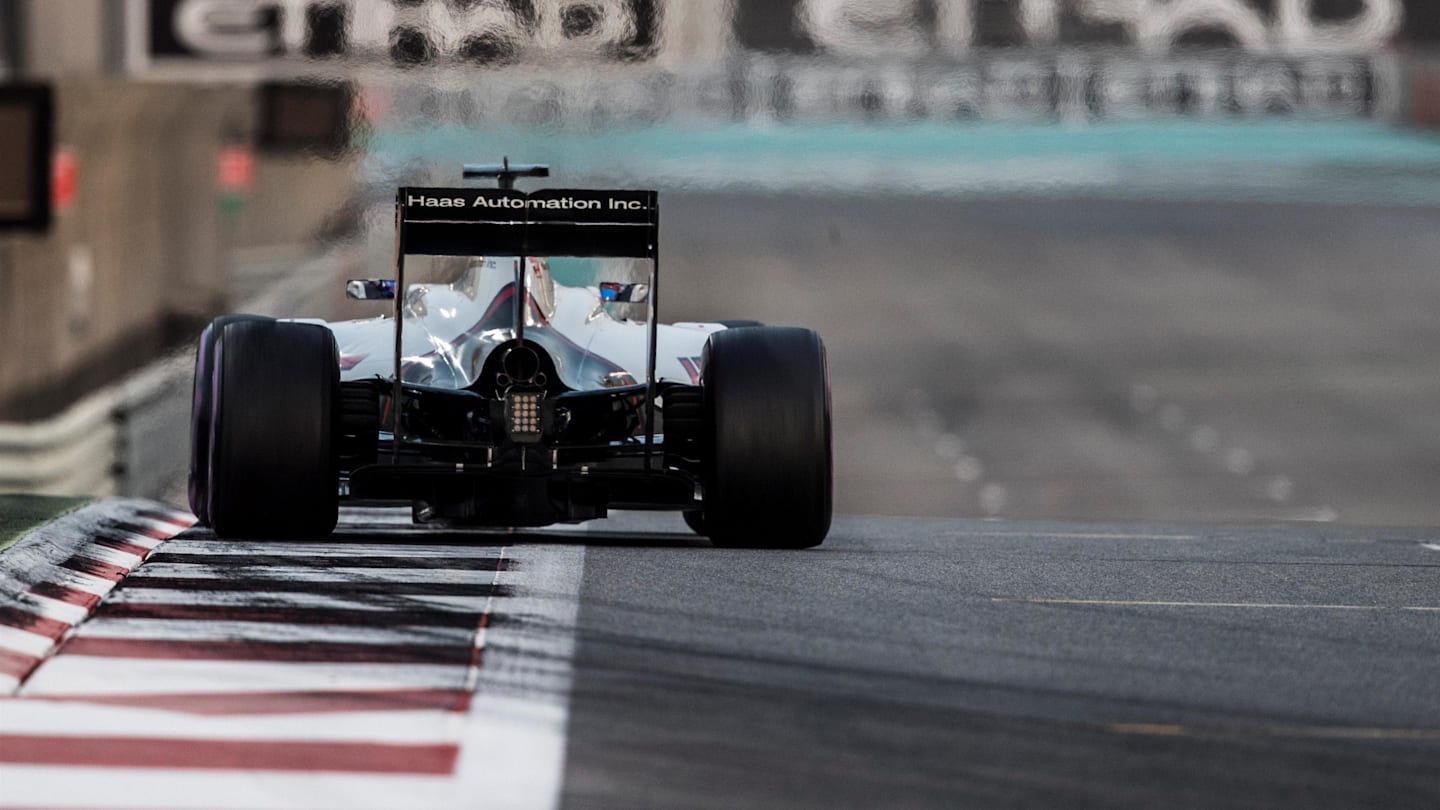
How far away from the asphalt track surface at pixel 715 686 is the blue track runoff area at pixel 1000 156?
12721 millimetres

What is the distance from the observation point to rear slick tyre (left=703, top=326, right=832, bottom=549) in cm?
1148

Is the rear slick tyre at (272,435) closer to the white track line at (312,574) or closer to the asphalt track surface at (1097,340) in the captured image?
the white track line at (312,574)

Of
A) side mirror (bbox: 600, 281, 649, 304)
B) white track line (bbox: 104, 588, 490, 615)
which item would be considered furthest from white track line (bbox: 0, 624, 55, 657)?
side mirror (bbox: 600, 281, 649, 304)

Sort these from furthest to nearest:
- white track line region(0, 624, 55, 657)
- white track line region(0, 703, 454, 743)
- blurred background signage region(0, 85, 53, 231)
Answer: blurred background signage region(0, 85, 53, 231)
white track line region(0, 624, 55, 657)
white track line region(0, 703, 454, 743)

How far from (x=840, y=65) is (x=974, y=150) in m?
4.79

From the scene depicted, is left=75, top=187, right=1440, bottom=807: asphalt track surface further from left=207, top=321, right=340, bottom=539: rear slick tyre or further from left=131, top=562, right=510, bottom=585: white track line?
left=207, top=321, right=340, bottom=539: rear slick tyre

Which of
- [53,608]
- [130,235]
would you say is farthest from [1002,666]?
[130,235]

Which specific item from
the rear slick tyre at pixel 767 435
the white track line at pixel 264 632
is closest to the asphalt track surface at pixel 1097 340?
the rear slick tyre at pixel 767 435

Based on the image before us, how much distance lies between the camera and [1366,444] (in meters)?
42.3

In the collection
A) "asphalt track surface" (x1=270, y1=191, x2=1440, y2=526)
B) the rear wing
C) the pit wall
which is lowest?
"asphalt track surface" (x1=270, y1=191, x2=1440, y2=526)

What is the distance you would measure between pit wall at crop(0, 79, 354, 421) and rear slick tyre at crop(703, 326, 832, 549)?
14364mm

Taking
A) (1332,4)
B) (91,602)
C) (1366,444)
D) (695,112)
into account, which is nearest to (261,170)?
(695,112)

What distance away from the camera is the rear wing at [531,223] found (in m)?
11.7

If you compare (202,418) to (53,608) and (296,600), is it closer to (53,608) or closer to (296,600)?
(296,600)
